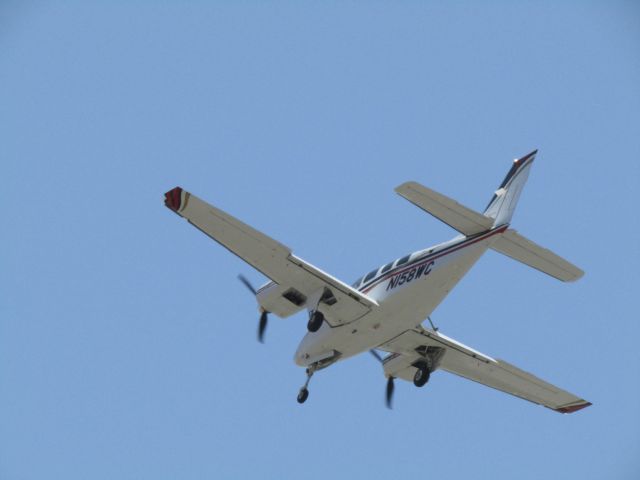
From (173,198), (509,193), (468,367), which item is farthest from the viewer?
(468,367)

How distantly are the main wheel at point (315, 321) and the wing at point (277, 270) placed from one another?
1.36ft

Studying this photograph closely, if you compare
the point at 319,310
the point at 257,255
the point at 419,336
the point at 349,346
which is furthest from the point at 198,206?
the point at 419,336

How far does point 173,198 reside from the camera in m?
26.6

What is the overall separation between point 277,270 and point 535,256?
24.1 feet

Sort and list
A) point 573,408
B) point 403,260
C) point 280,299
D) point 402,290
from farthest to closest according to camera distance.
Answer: point 573,408
point 280,299
point 403,260
point 402,290

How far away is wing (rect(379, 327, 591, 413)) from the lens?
3191cm

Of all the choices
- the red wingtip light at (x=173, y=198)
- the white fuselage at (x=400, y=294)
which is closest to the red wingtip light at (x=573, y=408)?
the white fuselage at (x=400, y=294)

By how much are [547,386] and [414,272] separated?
314 inches

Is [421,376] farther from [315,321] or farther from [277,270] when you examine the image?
[277,270]

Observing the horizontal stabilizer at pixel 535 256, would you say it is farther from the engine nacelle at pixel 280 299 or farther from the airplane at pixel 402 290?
the engine nacelle at pixel 280 299

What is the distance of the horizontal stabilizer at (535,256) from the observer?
26.5m

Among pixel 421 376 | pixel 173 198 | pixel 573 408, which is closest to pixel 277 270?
pixel 173 198

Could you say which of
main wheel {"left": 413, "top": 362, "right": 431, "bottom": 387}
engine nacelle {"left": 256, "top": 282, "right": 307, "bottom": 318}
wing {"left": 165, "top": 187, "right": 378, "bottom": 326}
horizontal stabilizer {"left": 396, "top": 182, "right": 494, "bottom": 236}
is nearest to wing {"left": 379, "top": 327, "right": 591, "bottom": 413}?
main wheel {"left": 413, "top": 362, "right": 431, "bottom": 387}

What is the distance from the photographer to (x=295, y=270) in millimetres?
28922
